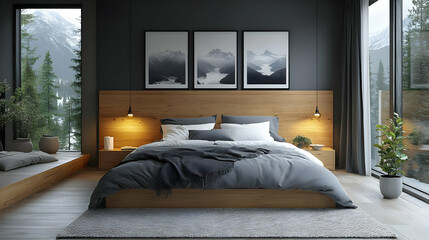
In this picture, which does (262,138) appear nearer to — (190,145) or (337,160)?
(190,145)

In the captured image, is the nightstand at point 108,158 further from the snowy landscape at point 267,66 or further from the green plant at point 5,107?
the snowy landscape at point 267,66

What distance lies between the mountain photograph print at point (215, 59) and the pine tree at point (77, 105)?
6.65 feet

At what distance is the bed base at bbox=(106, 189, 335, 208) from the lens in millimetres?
3604

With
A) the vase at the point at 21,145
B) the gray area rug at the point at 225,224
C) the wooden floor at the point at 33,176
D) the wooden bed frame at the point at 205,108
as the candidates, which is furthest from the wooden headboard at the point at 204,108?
the gray area rug at the point at 225,224

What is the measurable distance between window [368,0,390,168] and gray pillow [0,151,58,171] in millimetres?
4674

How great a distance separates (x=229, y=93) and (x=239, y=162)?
100 inches

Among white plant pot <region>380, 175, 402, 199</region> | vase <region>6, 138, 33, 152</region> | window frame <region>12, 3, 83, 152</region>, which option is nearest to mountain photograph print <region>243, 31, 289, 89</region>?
white plant pot <region>380, 175, 402, 199</region>

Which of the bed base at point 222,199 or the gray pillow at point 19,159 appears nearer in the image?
the bed base at point 222,199

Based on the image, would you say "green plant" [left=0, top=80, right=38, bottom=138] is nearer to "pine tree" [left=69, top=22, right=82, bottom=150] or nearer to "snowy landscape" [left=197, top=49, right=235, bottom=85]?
"pine tree" [left=69, top=22, right=82, bottom=150]

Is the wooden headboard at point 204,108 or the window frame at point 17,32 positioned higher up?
the window frame at point 17,32

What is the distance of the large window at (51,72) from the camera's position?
631cm

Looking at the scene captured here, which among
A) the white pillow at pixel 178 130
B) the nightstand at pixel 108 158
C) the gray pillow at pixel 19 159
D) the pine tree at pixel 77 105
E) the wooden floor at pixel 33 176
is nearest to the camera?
the wooden floor at pixel 33 176

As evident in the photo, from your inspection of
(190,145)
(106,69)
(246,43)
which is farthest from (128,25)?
(190,145)

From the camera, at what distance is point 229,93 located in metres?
6.10
